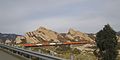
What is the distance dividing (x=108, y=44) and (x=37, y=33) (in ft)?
192

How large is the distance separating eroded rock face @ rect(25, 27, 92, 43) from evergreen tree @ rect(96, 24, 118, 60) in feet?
149

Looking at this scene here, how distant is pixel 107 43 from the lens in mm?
32406

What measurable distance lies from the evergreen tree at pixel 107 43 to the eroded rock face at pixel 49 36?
149ft

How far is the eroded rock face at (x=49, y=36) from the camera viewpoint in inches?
3289

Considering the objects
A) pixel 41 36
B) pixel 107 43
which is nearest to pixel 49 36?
pixel 41 36

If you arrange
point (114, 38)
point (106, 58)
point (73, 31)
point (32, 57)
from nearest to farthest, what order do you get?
point (32, 57)
point (106, 58)
point (114, 38)
point (73, 31)

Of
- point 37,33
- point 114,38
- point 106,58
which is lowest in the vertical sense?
point 106,58

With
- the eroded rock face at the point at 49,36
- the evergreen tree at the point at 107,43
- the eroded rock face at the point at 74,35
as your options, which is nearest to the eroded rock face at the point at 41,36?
the eroded rock face at the point at 49,36

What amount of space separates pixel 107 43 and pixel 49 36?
6188 cm

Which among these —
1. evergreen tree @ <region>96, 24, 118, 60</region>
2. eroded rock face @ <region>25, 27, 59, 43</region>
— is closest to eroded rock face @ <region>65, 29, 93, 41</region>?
eroded rock face @ <region>25, 27, 59, 43</region>

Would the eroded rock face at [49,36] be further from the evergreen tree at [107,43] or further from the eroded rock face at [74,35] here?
the evergreen tree at [107,43]

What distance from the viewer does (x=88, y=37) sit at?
11325 centimetres

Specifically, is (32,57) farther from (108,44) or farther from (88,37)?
(88,37)

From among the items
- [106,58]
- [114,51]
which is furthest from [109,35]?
[106,58]
